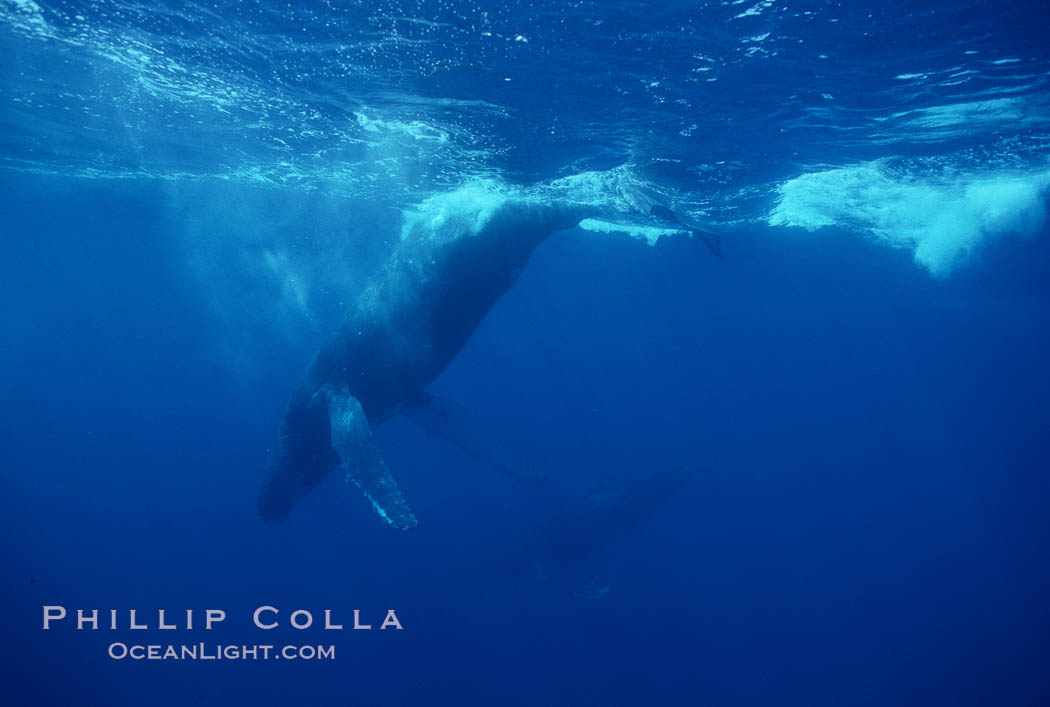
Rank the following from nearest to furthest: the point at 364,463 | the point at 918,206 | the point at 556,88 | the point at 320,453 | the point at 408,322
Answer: the point at 364,463 → the point at 408,322 → the point at 320,453 → the point at 556,88 → the point at 918,206

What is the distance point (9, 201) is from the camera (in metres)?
31.2

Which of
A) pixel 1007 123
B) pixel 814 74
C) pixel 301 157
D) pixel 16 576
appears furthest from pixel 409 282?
pixel 16 576

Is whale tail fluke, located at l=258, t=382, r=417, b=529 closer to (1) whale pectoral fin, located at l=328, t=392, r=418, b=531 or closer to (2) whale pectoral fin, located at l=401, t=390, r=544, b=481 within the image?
(1) whale pectoral fin, located at l=328, t=392, r=418, b=531

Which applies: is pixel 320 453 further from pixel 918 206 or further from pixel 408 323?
pixel 918 206

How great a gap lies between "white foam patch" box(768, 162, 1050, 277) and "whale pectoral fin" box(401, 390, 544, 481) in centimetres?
1335

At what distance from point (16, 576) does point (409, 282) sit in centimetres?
4590

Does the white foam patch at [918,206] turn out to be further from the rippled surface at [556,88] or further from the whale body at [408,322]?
the whale body at [408,322]

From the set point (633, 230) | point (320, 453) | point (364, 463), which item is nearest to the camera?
point (364, 463)

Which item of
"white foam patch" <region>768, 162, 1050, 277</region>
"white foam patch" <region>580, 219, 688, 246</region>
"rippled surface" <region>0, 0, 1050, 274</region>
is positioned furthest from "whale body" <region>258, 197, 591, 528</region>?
"white foam patch" <region>580, 219, 688, 246</region>

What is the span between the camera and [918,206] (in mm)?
21750

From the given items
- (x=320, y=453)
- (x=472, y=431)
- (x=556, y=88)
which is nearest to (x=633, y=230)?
(x=556, y=88)

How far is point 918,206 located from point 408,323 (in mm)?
21847

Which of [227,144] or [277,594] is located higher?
[227,144]

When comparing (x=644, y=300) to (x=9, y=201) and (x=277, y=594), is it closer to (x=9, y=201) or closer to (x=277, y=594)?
(x=277, y=594)
